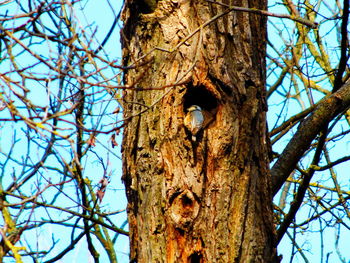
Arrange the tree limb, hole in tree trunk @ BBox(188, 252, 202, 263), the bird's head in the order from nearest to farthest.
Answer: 1. hole in tree trunk @ BBox(188, 252, 202, 263)
2. the bird's head
3. the tree limb

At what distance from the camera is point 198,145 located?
7.70 feet

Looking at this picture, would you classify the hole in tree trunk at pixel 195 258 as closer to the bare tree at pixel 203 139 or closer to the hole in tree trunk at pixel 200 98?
the bare tree at pixel 203 139

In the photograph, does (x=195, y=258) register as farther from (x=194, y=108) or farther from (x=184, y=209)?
(x=194, y=108)

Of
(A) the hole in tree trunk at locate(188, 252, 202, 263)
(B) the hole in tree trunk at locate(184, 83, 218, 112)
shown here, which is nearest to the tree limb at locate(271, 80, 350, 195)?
(B) the hole in tree trunk at locate(184, 83, 218, 112)

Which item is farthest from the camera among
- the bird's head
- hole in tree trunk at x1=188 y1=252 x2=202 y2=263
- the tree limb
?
the tree limb

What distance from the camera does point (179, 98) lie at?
7.86 ft

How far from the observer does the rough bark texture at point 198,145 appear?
2238mm

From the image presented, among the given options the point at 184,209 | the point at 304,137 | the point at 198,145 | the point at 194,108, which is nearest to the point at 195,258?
the point at 184,209

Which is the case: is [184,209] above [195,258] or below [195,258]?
above

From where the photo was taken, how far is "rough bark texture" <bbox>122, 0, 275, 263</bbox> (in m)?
2.24

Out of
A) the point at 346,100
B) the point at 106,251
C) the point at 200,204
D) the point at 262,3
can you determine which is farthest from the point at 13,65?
the point at 106,251

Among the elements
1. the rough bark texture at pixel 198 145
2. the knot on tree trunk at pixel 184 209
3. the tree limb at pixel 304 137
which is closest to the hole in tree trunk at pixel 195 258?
the rough bark texture at pixel 198 145

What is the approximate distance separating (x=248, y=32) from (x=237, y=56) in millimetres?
182

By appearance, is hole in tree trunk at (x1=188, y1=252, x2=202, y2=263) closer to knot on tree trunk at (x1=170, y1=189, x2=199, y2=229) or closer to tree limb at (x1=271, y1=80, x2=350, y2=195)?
knot on tree trunk at (x1=170, y1=189, x2=199, y2=229)
